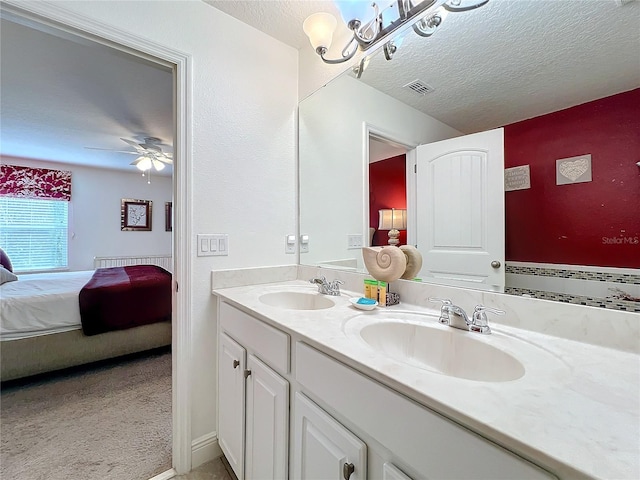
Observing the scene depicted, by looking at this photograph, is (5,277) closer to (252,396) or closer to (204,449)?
(204,449)

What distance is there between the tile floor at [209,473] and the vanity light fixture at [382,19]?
2097 mm

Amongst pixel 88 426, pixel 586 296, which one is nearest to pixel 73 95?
pixel 88 426

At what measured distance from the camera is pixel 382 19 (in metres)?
1.26

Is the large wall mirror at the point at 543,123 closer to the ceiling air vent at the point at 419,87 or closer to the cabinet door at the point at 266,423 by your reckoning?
the ceiling air vent at the point at 419,87

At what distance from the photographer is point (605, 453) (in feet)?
1.27

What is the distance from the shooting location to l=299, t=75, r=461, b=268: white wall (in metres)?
1.48

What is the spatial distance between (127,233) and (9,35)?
3.81 m

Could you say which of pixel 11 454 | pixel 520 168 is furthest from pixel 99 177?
pixel 520 168

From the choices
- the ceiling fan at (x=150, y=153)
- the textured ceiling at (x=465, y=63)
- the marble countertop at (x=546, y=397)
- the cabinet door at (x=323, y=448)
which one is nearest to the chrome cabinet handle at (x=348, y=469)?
the cabinet door at (x=323, y=448)

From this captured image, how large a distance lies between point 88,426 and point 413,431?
207 cm

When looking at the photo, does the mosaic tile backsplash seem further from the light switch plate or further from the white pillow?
the white pillow

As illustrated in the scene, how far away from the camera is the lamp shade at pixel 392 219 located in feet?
4.44

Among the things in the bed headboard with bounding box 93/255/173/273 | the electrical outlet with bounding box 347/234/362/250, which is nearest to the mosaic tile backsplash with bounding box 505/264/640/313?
the electrical outlet with bounding box 347/234/362/250

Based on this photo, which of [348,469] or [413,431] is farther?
[348,469]
